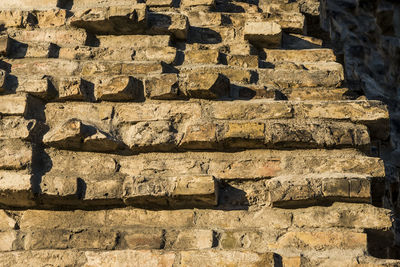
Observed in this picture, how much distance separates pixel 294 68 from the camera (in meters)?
2.39

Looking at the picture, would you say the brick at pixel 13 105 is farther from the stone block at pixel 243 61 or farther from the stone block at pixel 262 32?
the stone block at pixel 262 32

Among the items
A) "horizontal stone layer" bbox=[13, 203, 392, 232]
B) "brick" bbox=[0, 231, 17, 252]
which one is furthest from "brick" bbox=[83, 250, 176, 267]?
"brick" bbox=[0, 231, 17, 252]

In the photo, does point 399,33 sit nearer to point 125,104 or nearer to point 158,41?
point 158,41

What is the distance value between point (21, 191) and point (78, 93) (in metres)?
0.45

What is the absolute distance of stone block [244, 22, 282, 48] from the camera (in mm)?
2486

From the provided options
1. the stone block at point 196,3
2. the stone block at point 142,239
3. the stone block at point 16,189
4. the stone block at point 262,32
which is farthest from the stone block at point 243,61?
the stone block at point 16,189

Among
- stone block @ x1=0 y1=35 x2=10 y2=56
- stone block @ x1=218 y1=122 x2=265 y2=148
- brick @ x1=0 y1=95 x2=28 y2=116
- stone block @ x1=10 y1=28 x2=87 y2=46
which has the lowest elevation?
stone block @ x1=218 y1=122 x2=265 y2=148

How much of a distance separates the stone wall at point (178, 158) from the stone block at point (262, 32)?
0.16 meters

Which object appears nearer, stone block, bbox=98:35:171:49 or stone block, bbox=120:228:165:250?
A: stone block, bbox=120:228:165:250

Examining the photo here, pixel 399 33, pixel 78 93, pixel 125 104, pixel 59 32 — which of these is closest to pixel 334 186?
pixel 125 104

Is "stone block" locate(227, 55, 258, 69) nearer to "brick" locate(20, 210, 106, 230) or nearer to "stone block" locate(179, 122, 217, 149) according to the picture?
"stone block" locate(179, 122, 217, 149)

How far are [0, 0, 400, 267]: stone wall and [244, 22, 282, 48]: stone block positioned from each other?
0.16 metres

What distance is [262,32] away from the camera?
8.15 ft

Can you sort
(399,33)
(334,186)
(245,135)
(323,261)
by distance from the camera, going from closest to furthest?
(323,261), (334,186), (245,135), (399,33)
